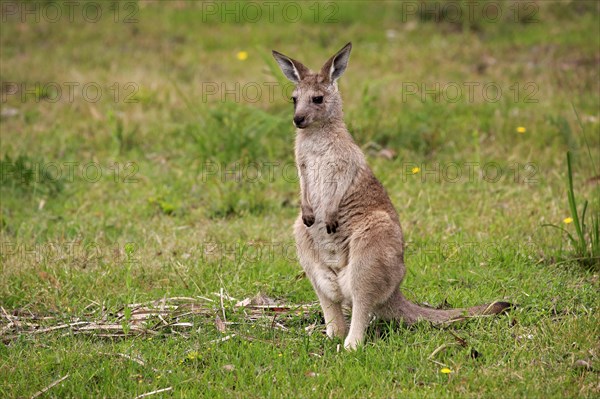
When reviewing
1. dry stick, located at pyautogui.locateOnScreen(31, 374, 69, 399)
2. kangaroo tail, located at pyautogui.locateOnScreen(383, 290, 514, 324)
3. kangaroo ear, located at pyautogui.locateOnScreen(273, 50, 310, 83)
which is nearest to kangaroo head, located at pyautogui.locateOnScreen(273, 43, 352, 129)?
kangaroo ear, located at pyautogui.locateOnScreen(273, 50, 310, 83)

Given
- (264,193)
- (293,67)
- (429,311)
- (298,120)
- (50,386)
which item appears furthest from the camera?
(264,193)

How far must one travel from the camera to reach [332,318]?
4773 millimetres

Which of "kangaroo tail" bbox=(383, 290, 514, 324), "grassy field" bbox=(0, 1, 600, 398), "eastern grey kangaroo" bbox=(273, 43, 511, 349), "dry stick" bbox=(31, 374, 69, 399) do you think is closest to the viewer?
"dry stick" bbox=(31, 374, 69, 399)

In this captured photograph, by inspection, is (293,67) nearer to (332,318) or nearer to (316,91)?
(316,91)

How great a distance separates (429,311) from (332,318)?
0.54m

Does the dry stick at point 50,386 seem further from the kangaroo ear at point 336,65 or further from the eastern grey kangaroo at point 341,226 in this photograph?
the kangaroo ear at point 336,65

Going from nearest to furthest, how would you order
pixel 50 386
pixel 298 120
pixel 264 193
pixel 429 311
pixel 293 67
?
pixel 50 386, pixel 429 311, pixel 298 120, pixel 293 67, pixel 264 193

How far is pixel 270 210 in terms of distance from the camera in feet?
22.9

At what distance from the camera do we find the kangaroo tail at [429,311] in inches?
184

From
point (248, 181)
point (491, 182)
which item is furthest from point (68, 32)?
point (491, 182)

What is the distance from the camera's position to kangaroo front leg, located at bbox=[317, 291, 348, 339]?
4762 mm

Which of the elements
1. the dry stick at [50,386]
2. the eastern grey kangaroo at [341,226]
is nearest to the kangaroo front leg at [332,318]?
the eastern grey kangaroo at [341,226]

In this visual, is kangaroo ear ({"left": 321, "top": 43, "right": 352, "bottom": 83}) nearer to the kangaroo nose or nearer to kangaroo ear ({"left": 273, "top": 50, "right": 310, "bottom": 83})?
kangaroo ear ({"left": 273, "top": 50, "right": 310, "bottom": 83})

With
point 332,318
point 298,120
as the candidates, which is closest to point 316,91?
point 298,120
